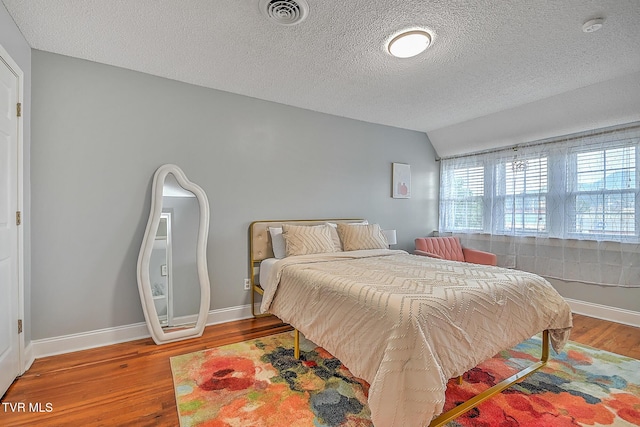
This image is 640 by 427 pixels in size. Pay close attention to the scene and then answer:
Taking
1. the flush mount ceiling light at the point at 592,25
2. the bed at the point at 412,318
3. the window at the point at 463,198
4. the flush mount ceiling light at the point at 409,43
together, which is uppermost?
the flush mount ceiling light at the point at 592,25

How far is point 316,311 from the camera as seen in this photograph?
196 cm

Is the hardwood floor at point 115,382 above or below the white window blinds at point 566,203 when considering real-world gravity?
below

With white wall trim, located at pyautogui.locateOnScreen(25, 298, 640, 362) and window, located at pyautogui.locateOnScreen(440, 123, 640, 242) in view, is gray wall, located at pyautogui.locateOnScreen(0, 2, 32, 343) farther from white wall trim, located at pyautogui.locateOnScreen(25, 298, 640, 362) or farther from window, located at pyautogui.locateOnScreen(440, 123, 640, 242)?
window, located at pyautogui.locateOnScreen(440, 123, 640, 242)

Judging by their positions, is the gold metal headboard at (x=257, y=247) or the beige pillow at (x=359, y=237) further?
the beige pillow at (x=359, y=237)

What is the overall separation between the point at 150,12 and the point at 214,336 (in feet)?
8.31

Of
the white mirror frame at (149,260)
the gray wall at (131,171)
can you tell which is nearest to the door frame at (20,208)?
the gray wall at (131,171)

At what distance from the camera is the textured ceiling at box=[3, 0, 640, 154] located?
71.4 inches

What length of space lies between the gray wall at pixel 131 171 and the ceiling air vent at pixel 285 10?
1.36 meters

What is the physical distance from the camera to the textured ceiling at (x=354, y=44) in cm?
181

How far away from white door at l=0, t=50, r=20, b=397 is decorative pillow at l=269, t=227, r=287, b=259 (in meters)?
1.93

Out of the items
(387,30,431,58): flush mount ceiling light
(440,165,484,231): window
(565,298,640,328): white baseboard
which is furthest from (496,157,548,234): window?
(387,30,431,58): flush mount ceiling light

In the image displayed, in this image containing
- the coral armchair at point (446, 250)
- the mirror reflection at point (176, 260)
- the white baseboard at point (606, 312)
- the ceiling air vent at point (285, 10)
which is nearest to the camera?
the ceiling air vent at point (285, 10)

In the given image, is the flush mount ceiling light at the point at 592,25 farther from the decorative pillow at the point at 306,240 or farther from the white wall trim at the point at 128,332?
the white wall trim at the point at 128,332

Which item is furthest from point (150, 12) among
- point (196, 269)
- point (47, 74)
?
point (196, 269)
